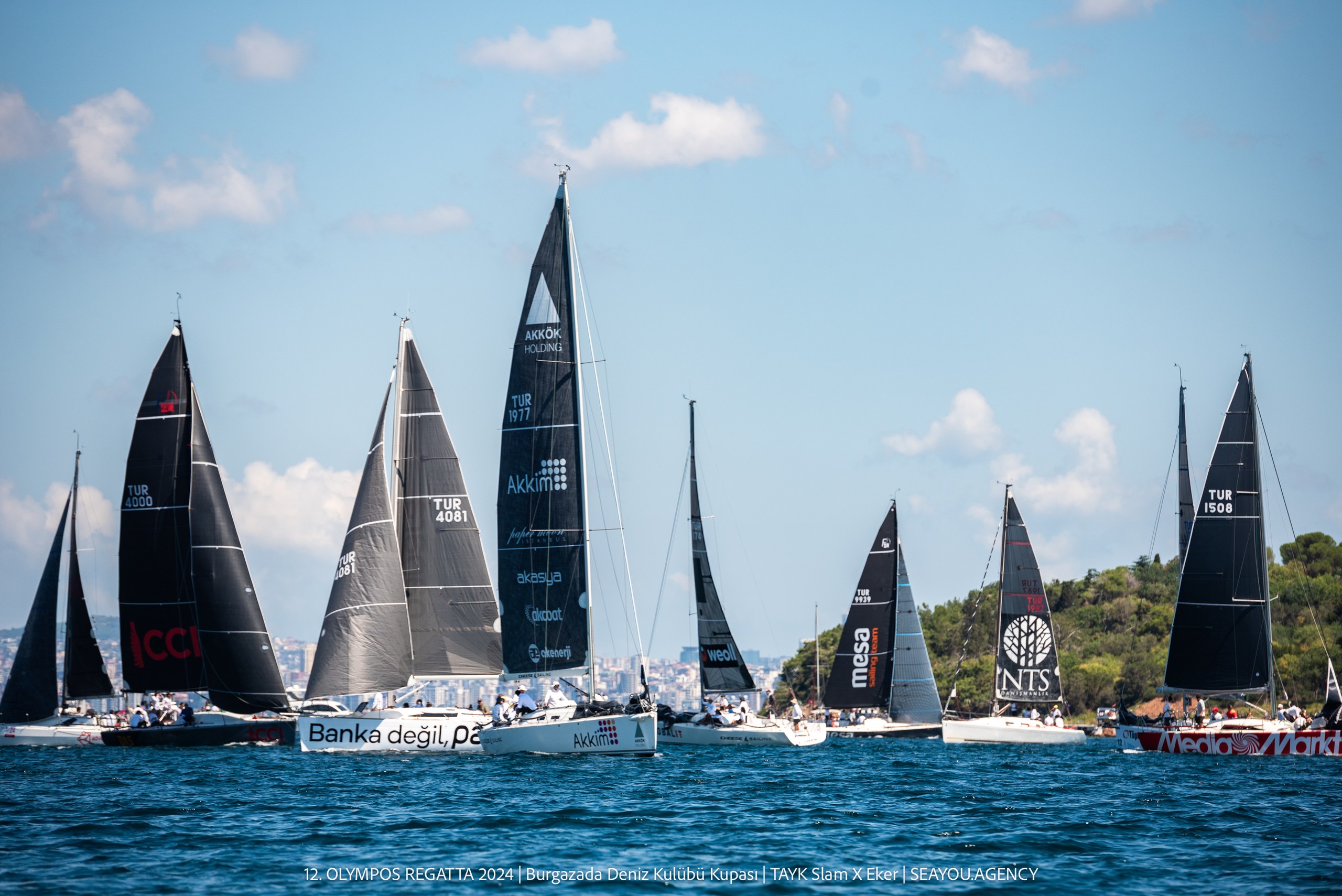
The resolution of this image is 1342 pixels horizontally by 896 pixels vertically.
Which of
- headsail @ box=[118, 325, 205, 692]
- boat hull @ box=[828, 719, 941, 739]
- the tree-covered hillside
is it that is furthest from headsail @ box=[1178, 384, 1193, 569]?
headsail @ box=[118, 325, 205, 692]

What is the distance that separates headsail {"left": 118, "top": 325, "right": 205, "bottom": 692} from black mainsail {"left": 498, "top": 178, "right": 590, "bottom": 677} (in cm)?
1305

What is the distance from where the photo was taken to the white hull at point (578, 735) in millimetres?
33562

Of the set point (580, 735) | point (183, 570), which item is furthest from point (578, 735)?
point (183, 570)

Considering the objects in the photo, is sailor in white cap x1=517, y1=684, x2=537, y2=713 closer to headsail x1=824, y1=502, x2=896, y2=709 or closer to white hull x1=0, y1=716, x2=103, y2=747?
white hull x1=0, y1=716, x2=103, y2=747

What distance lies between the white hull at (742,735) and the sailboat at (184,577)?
12735 millimetres

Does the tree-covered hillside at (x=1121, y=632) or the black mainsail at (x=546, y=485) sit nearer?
→ the black mainsail at (x=546, y=485)

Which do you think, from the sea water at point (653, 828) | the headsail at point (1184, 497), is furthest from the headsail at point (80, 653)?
the headsail at point (1184, 497)

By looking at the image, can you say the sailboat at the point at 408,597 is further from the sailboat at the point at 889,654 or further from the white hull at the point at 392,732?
the sailboat at the point at 889,654

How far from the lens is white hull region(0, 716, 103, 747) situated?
45.1 meters

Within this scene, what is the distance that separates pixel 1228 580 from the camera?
1657 inches

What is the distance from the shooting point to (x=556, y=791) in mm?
26719

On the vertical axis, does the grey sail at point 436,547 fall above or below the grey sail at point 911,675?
above

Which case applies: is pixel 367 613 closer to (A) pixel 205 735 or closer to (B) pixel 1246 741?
(A) pixel 205 735

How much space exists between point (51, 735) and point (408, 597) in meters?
14.9
